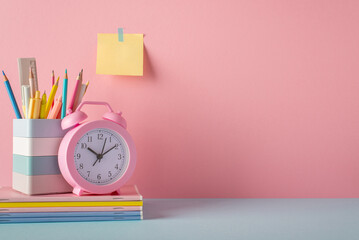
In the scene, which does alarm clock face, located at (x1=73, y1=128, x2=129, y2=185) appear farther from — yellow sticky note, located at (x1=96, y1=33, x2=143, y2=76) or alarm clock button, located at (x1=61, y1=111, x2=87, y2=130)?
yellow sticky note, located at (x1=96, y1=33, x2=143, y2=76)

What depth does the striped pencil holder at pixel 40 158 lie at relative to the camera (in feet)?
3.04

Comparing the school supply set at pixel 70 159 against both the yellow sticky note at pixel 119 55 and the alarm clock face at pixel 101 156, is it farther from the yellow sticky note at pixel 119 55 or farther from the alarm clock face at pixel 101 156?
the yellow sticky note at pixel 119 55

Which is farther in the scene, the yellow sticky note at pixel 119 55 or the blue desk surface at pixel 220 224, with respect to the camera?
the yellow sticky note at pixel 119 55

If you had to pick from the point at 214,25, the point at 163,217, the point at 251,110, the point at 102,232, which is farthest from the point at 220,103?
the point at 102,232

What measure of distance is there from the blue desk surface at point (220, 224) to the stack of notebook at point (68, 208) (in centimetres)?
2

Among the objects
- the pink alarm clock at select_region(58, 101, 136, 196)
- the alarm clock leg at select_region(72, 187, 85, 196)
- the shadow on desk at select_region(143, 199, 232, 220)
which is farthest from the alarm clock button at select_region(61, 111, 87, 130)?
the shadow on desk at select_region(143, 199, 232, 220)

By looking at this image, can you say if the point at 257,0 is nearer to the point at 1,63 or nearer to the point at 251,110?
the point at 251,110

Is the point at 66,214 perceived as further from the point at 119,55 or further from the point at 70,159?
the point at 119,55

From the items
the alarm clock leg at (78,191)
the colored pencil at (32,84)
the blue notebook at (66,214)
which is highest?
the colored pencil at (32,84)

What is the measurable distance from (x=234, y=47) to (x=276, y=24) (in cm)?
13

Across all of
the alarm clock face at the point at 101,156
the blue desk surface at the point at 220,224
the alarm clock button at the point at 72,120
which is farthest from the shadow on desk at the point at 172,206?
the alarm clock button at the point at 72,120

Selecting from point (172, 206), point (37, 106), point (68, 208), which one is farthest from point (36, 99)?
point (172, 206)

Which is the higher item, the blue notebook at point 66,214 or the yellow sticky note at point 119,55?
the yellow sticky note at point 119,55

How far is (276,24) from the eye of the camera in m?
1.19
